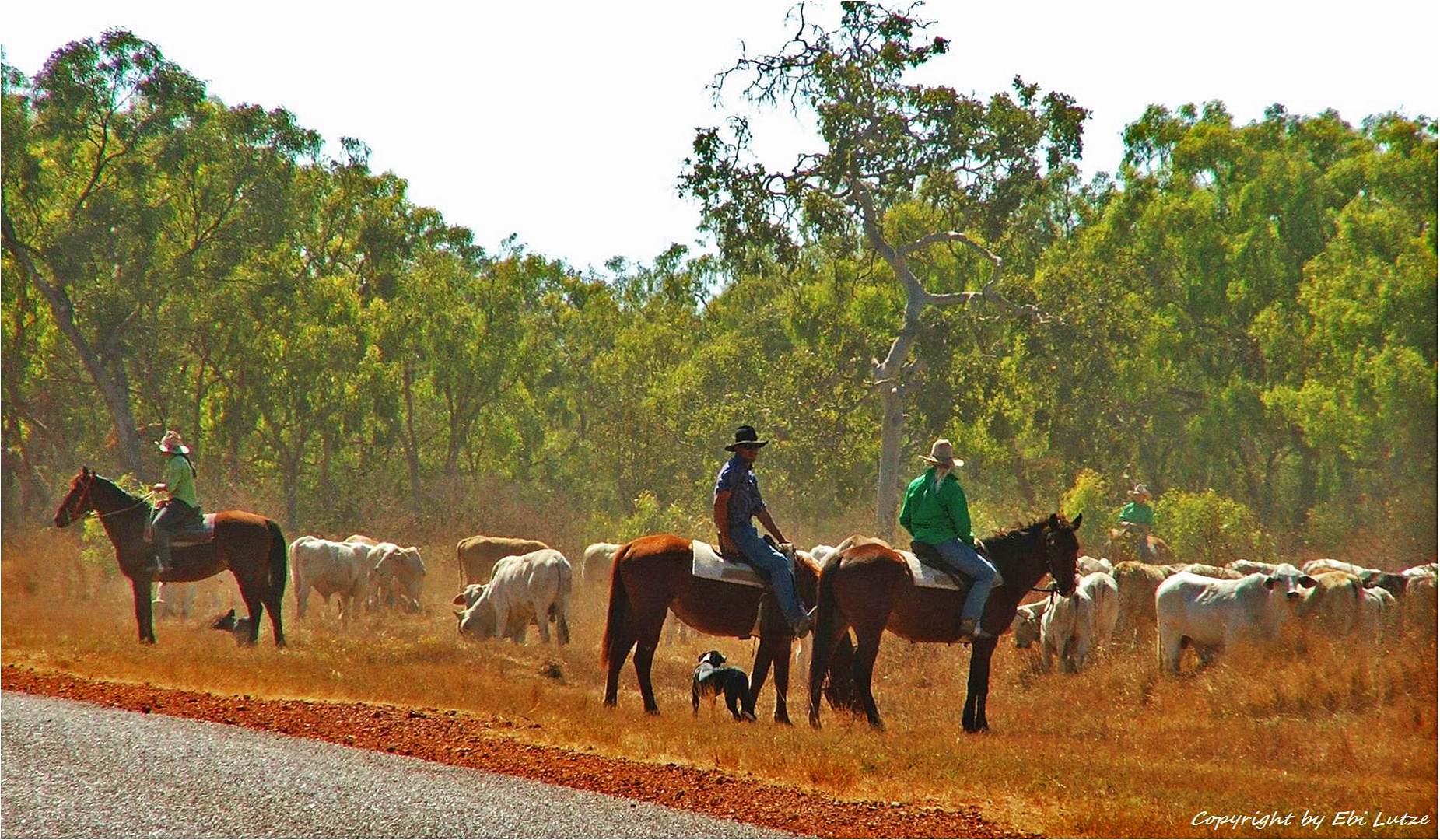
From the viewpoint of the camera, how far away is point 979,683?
14258 mm

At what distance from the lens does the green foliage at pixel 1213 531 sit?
32750mm

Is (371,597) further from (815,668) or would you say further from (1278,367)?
(1278,367)

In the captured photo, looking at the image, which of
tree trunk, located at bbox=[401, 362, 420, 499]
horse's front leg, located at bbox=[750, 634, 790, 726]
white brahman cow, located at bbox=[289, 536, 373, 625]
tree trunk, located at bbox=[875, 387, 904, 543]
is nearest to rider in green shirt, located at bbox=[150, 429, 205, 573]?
white brahman cow, located at bbox=[289, 536, 373, 625]

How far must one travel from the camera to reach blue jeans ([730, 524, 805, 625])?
14.3 metres

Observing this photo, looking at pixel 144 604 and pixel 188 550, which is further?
pixel 188 550

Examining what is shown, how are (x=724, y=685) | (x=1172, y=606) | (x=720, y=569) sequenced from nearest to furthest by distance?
(x=720, y=569), (x=724, y=685), (x=1172, y=606)

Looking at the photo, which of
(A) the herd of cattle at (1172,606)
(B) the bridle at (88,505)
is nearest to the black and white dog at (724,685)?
(A) the herd of cattle at (1172,606)

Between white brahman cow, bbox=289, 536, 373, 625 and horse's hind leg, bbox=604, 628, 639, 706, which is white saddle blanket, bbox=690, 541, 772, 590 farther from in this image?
white brahman cow, bbox=289, 536, 373, 625

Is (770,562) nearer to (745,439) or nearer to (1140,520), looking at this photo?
(745,439)

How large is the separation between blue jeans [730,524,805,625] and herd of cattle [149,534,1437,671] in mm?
4353

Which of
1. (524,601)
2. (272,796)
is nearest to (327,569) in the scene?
(524,601)

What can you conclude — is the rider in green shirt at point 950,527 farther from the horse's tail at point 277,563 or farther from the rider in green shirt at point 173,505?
the rider in green shirt at point 173,505

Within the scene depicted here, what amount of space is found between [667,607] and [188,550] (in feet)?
28.3

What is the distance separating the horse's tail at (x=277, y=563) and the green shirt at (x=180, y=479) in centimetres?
112
